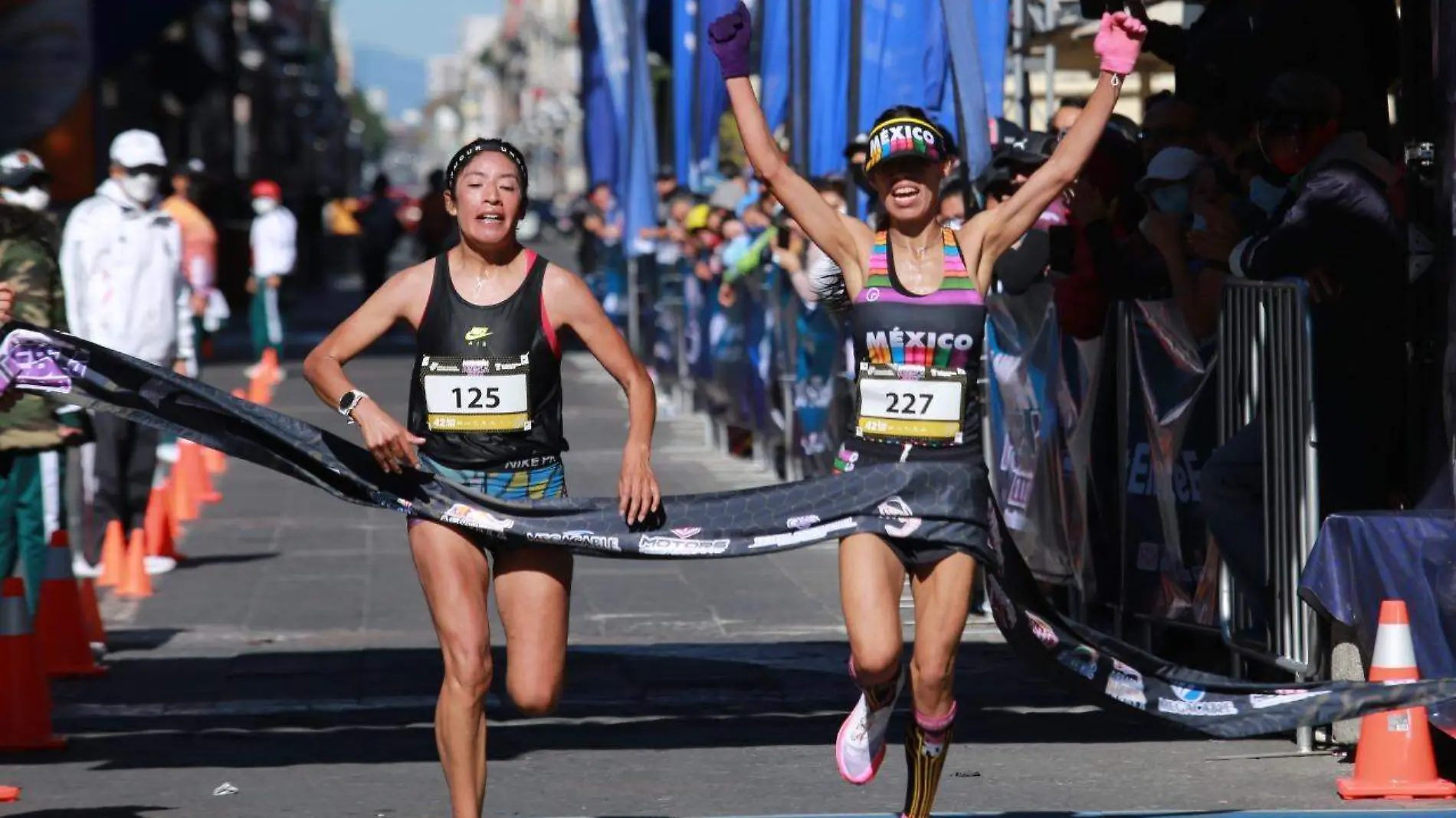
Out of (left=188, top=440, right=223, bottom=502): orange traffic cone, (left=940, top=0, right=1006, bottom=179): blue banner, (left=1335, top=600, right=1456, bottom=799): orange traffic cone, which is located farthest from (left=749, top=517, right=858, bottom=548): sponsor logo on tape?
(left=188, top=440, right=223, bottom=502): orange traffic cone

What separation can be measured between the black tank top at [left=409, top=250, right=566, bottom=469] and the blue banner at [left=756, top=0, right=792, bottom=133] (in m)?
10.1

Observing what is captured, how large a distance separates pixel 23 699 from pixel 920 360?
12.1 ft

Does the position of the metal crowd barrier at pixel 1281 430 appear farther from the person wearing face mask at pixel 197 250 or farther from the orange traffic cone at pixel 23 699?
the person wearing face mask at pixel 197 250

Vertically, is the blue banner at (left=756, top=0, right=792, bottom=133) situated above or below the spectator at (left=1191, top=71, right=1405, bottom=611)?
above

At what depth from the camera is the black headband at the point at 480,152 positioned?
7105 millimetres

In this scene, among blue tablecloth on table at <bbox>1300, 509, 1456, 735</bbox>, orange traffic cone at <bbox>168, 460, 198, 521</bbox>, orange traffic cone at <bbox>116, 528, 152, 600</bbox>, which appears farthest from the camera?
orange traffic cone at <bbox>168, 460, 198, 521</bbox>

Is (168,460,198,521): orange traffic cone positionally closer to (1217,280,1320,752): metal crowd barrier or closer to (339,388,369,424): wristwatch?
(1217,280,1320,752): metal crowd barrier

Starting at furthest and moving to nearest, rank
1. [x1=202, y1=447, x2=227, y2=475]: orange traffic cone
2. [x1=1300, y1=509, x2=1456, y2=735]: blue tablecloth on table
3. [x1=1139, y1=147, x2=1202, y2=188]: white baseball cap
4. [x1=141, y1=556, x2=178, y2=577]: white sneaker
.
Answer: [x1=202, y1=447, x2=227, y2=475]: orange traffic cone < [x1=141, y1=556, x2=178, y2=577]: white sneaker < [x1=1139, y1=147, x2=1202, y2=188]: white baseball cap < [x1=1300, y1=509, x2=1456, y2=735]: blue tablecloth on table

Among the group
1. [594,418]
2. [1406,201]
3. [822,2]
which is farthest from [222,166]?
[1406,201]

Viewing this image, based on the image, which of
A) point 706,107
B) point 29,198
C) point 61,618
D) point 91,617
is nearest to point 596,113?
point 706,107

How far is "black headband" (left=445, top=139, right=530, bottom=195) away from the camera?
7105 mm

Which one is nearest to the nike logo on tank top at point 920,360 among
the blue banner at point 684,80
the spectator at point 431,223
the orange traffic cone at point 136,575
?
the orange traffic cone at point 136,575

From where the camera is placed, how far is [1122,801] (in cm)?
804

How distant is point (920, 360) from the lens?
7164 mm
